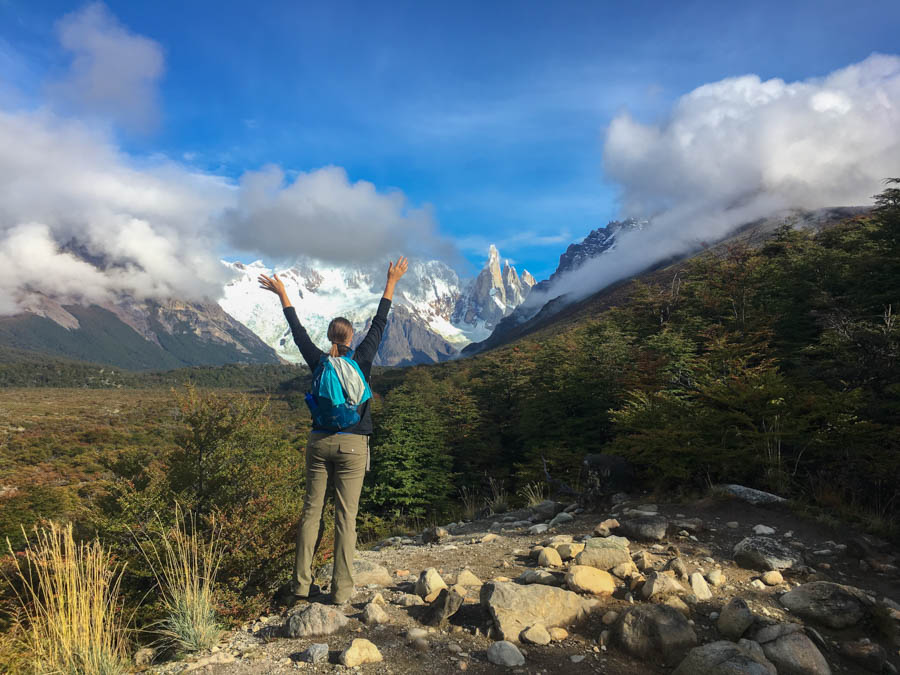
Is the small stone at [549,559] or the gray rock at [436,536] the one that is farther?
the gray rock at [436,536]

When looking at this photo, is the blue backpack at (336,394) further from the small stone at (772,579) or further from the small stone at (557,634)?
the small stone at (772,579)

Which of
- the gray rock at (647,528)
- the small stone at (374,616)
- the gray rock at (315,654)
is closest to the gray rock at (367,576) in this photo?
the small stone at (374,616)

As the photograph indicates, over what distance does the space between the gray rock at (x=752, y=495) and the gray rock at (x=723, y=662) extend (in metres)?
4.01

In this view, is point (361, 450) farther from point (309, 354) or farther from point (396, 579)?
point (396, 579)

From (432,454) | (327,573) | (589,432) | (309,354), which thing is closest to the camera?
(309,354)

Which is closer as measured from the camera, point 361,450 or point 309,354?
point 361,450

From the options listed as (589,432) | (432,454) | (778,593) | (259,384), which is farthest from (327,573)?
(259,384)

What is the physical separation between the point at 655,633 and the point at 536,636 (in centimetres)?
79

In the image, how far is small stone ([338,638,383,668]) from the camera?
2.98 metres

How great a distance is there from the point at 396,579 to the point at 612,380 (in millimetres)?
16359

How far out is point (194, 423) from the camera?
24.7 ft

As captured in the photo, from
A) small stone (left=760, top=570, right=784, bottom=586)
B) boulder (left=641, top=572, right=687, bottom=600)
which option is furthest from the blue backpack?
small stone (left=760, top=570, right=784, bottom=586)

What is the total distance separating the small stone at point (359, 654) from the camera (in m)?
2.98

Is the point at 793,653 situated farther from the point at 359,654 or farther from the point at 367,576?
the point at 367,576
